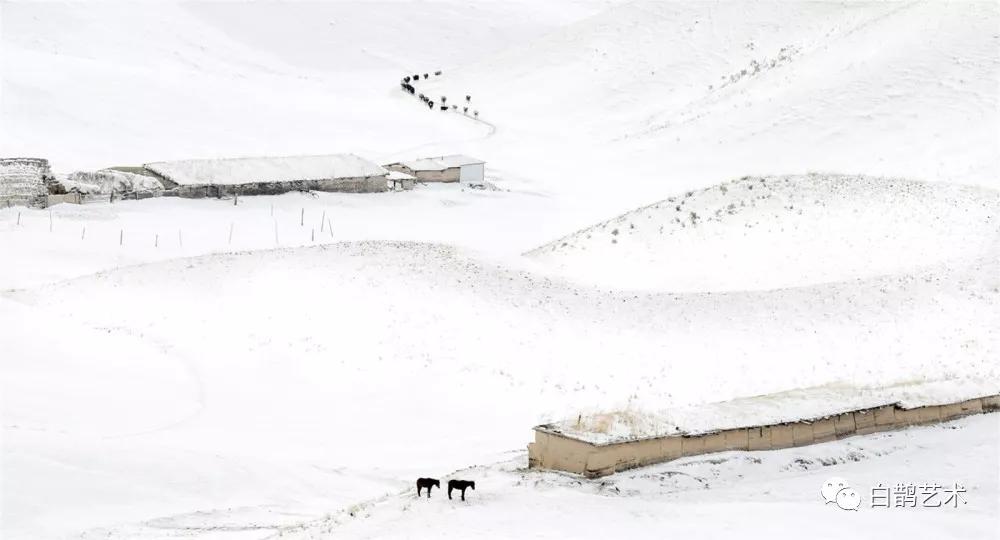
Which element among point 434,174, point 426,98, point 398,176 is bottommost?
point 398,176

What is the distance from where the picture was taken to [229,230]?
39.3m

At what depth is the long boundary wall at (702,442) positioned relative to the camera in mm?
15711

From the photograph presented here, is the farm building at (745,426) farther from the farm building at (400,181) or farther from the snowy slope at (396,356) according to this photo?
the farm building at (400,181)

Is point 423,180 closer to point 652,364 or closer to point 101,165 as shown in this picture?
point 101,165

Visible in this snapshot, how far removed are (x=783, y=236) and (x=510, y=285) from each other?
26.5ft

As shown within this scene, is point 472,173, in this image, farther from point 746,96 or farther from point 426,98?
point 426,98

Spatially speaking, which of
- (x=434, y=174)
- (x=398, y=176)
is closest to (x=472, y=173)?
(x=434, y=174)

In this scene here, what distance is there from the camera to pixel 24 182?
131 ft

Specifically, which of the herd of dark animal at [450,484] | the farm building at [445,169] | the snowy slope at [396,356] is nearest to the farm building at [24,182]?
the snowy slope at [396,356]

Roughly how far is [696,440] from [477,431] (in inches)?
239

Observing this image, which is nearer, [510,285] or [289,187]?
[510,285]

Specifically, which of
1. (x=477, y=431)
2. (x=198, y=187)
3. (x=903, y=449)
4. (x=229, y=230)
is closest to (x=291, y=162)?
(x=198, y=187)

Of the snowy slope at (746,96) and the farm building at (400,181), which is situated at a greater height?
the snowy slope at (746,96)

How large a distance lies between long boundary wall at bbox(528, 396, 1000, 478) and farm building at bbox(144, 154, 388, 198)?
28923mm
